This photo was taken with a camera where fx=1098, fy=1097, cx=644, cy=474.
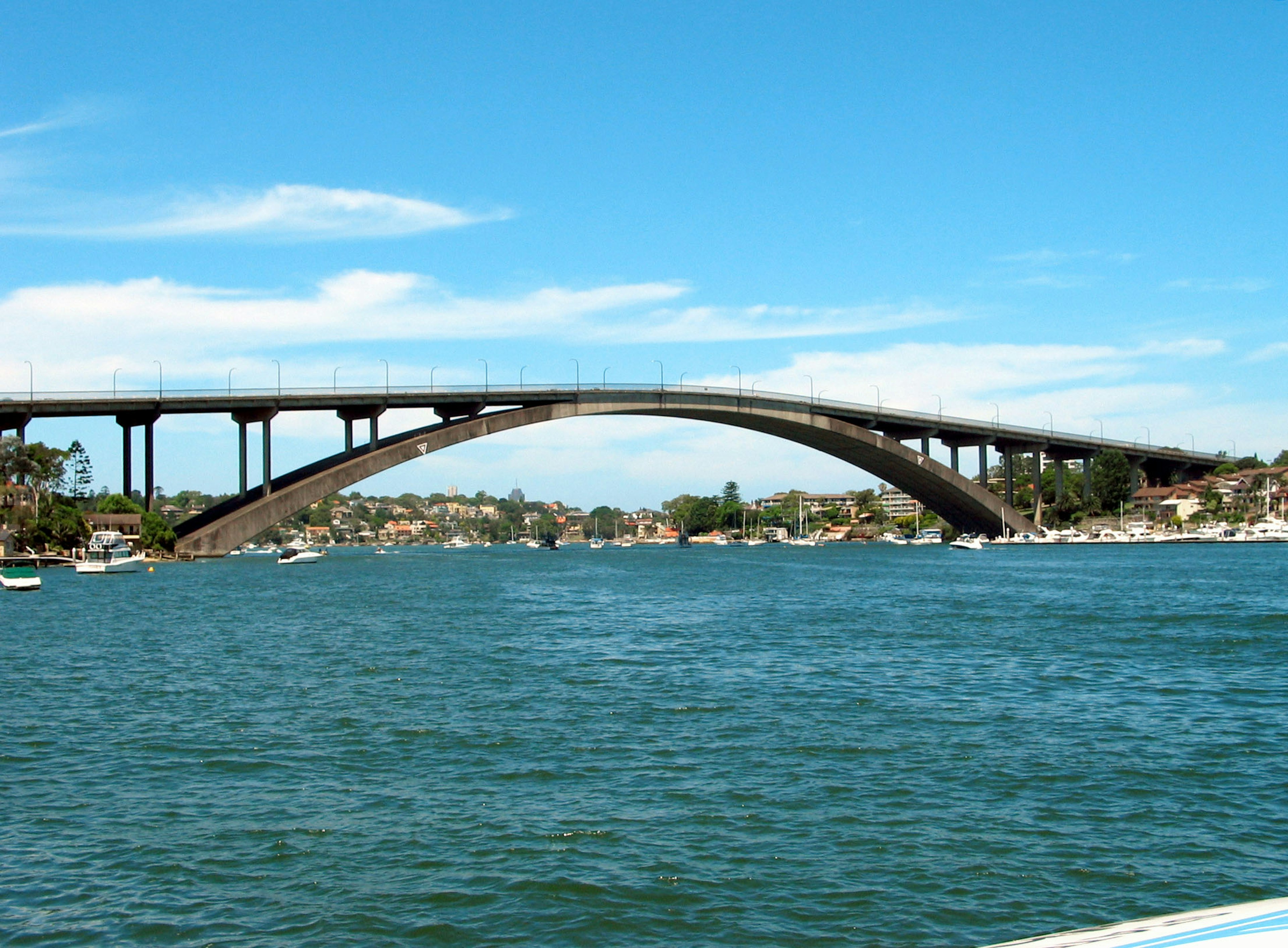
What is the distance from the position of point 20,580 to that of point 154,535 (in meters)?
28.1

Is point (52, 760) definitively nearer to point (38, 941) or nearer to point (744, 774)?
point (38, 941)


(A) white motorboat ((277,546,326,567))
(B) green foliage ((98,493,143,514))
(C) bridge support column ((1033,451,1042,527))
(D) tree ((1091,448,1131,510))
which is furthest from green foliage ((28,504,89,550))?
(D) tree ((1091,448,1131,510))

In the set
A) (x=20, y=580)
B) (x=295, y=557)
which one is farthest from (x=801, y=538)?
(x=20, y=580)

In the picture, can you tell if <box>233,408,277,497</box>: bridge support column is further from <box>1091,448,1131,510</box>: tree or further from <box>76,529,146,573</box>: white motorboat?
<box>1091,448,1131,510</box>: tree

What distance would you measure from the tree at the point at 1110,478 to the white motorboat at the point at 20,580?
95819mm

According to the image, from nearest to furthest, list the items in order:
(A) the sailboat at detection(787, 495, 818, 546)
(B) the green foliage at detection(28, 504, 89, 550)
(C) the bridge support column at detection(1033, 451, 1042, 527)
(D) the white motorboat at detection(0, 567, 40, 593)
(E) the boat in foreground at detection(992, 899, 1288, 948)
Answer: (E) the boat in foreground at detection(992, 899, 1288, 948), (D) the white motorboat at detection(0, 567, 40, 593), (B) the green foliage at detection(28, 504, 89, 550), (C) the bridge support column at detection(1033, 451, 1042, 527), (A) the sailboat at detection(787, 495, 818, 546)

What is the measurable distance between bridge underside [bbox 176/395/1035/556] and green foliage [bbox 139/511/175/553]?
1.50m

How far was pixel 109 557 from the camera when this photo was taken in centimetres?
5891

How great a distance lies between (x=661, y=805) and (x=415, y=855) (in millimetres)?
2517

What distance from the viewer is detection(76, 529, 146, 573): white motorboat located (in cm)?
5734

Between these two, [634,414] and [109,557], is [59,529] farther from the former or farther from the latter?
[634,414]

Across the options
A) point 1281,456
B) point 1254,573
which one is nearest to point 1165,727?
point 1254,573

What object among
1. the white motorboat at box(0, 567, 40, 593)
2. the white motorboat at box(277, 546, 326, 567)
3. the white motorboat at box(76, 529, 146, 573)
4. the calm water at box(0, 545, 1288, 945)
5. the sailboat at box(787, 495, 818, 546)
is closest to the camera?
the calm water at box(0, 545, 1288, 945)

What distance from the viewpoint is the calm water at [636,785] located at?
8.01 m
